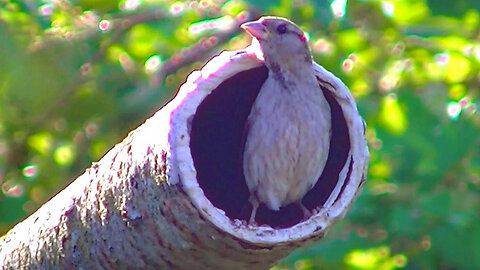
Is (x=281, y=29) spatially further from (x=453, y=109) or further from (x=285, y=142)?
(x=453, y=109)

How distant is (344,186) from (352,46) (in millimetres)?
3333

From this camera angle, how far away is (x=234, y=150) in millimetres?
3076

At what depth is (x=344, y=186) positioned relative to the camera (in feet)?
8.28

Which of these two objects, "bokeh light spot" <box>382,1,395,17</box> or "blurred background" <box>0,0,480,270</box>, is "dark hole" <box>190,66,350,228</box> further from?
"bokeh light spot" <box>382,1,395,17</box>

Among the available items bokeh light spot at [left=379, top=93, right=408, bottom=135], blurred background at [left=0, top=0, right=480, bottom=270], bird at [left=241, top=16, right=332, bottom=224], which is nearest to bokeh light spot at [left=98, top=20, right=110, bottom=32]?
blurred background at [left=0, top=0, right=480, bottom=270]

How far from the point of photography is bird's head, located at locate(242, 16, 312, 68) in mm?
3256

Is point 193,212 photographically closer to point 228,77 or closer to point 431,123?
point 228,77

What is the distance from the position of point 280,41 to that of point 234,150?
0.47m

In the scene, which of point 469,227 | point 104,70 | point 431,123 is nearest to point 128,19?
point 104,70

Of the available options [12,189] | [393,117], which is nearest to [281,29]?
[393,117]

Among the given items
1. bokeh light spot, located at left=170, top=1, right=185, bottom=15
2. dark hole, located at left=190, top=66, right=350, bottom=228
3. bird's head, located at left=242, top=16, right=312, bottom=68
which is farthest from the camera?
bokeh light spot, located at left=170, top=1, right=185, bottom=15

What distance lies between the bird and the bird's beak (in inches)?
3.3

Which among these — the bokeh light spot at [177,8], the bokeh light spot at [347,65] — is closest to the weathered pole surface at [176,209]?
the bokeh light spot at [177,8]

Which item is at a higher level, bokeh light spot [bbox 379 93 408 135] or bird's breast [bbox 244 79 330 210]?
bird's breast [bbox 244 79 330 210]
